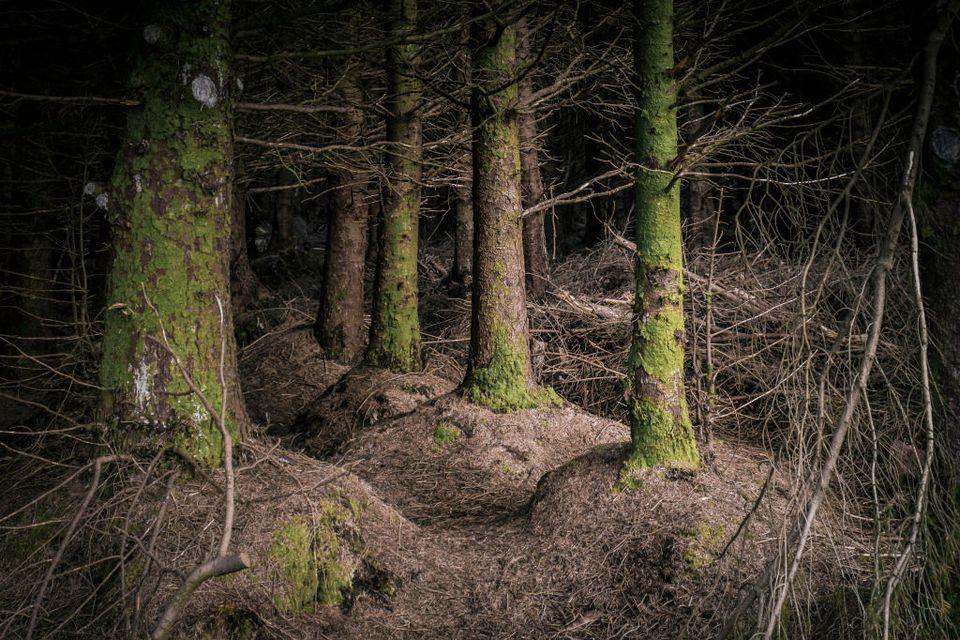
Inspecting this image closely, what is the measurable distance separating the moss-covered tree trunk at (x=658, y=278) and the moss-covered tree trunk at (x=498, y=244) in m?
2.51

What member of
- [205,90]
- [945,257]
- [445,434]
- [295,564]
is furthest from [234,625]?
[945,257]

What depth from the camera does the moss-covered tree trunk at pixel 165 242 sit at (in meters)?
4.81

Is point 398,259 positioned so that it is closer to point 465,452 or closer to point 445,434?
point 445,434

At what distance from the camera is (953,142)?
329cm

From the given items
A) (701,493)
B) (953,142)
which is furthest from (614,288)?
(953,142)

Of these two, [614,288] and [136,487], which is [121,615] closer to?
[136,487]

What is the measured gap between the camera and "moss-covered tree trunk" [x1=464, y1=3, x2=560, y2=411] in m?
8.09

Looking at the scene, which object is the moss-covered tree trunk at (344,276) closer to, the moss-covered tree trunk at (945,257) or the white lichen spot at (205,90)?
the white lichen spot at (205,90)

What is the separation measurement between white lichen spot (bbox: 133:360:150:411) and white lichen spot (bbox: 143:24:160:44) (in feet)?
6.58

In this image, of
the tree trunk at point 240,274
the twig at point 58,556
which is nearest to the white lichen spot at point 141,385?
the twig at point 58,556

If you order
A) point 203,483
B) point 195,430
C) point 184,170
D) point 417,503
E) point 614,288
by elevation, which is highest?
point 184,170

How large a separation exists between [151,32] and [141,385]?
7.20 feet

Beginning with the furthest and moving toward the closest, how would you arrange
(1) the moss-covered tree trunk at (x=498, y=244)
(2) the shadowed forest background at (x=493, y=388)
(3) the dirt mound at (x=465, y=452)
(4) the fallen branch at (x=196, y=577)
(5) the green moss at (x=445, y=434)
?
(1) the moss-covered tree trunk at (x=498, y=244), (5) the green moss at (x=445, y=434), (3) the dirt mound at (x=465, y=452), (2) the shadowed forest background at (x=493, y=388), (4) the fallen branch at (x=196, y=577)

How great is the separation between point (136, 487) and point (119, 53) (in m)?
4.90
